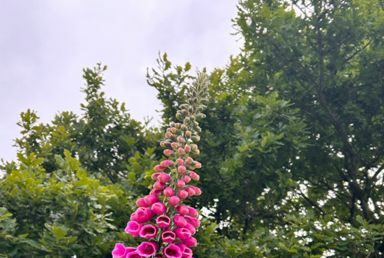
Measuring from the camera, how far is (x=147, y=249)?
2.71 metres

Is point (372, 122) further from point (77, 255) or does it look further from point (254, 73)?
point (77, 255)

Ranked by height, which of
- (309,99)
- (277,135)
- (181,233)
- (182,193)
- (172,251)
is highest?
(309,99)

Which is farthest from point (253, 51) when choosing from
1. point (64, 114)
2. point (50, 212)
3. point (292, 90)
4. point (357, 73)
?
point (50, 212)

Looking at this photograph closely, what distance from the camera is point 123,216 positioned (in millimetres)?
6707

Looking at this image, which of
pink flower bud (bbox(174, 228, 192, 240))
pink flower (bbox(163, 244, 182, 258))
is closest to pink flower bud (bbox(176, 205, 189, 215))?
pink flower bud (bbox(174, 228, 192, 240))

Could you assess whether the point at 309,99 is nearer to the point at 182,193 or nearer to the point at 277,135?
the point at 277,135

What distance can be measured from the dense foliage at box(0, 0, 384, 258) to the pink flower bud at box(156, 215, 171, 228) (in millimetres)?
3774

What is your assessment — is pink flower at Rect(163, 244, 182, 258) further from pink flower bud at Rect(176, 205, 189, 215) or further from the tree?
the tree

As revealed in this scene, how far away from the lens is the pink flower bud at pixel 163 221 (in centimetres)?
272

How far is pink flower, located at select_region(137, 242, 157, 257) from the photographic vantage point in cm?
268

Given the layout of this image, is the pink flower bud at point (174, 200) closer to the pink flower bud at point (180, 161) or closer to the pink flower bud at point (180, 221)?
the pink flower bud at point (180, 221)

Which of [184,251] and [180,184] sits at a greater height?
[180,184]

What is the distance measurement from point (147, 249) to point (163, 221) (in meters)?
0.17

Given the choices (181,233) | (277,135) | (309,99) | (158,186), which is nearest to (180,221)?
(181,233)
